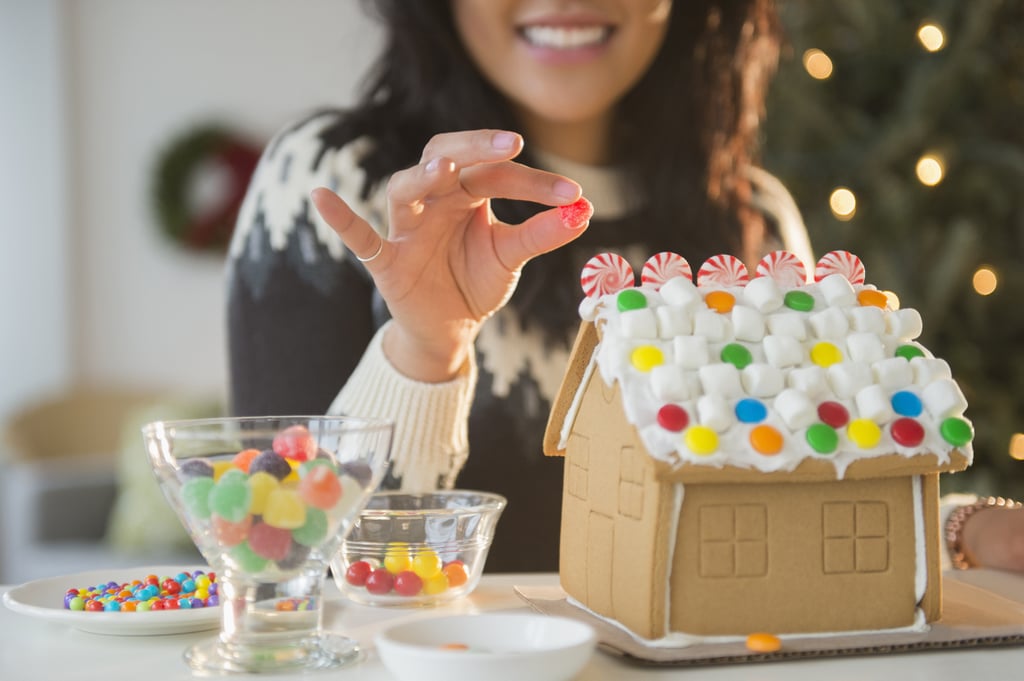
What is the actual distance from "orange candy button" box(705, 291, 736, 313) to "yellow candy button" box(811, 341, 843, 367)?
0.06 meters

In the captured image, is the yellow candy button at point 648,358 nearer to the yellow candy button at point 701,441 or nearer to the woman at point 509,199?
the yellow candy button at point 701,441

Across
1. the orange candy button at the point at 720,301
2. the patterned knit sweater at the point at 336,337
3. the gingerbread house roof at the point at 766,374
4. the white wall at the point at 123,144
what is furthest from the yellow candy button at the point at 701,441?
the white wall at the point at 123,144

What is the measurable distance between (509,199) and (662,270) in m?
0.46

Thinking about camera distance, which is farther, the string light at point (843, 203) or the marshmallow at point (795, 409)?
the string light at point (843, 203)

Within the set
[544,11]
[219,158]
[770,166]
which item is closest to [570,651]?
[544,11]

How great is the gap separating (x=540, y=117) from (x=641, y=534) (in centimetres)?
93

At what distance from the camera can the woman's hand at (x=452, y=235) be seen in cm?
79

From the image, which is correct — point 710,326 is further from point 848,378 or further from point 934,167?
Result: point 934,167

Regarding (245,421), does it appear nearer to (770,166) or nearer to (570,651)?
(570,651)

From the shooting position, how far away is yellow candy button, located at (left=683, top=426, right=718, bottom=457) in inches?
24.3

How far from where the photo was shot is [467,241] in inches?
35.7

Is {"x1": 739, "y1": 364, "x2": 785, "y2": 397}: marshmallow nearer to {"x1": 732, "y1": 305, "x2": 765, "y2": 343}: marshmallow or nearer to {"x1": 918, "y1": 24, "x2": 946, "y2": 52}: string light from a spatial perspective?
{"x1": 732, "y1": 305, "x2": 765, "y2": 343}: marshmallow

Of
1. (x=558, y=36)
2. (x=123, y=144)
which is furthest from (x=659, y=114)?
(x=123, y=144)

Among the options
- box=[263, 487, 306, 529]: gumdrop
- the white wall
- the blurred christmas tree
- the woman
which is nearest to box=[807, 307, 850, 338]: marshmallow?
box=[263, 487, 306, 529]: gumdrop
